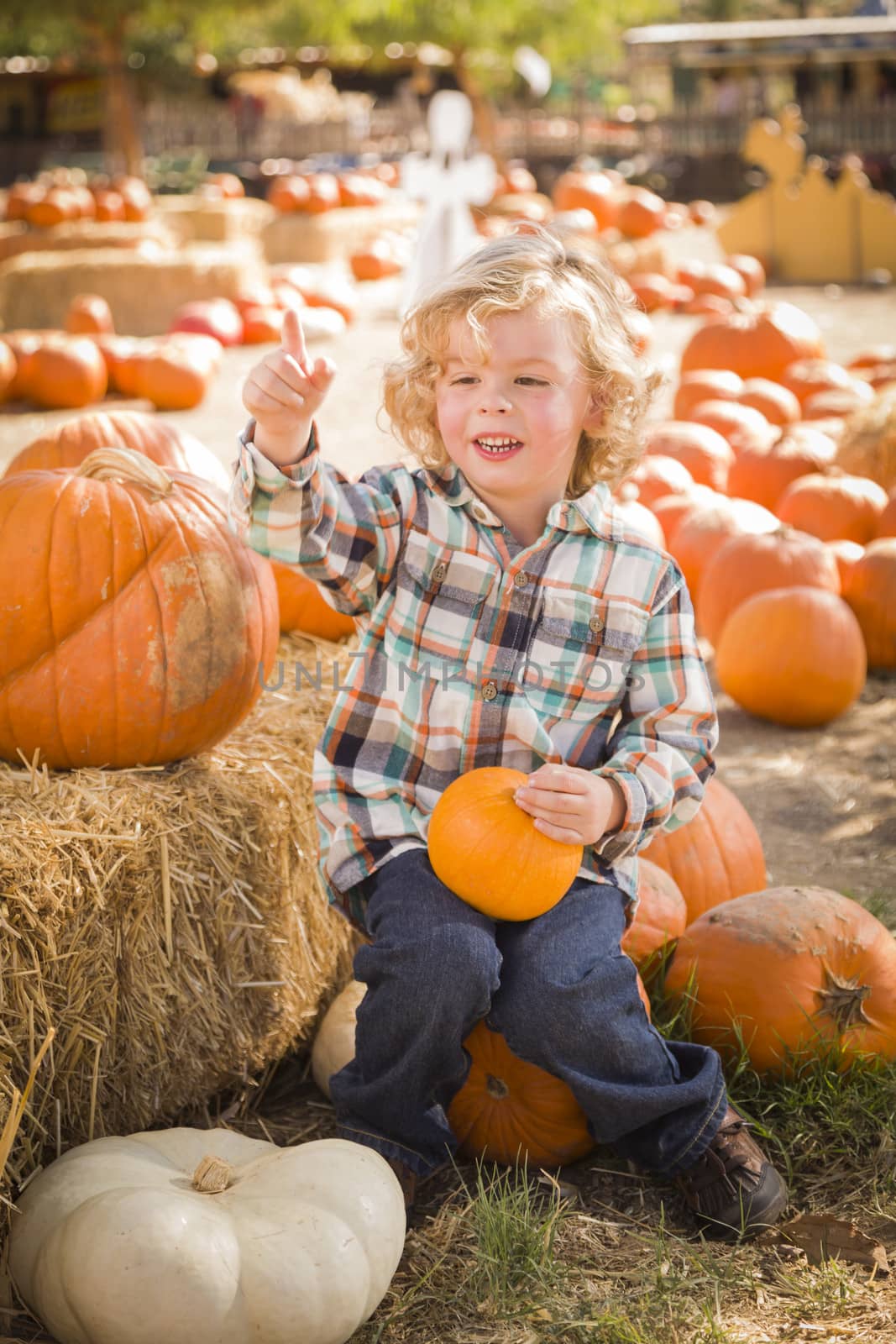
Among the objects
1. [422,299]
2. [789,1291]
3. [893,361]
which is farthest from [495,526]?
[893,361]

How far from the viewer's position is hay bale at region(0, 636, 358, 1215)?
2268 mm

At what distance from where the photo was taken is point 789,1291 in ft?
7.16

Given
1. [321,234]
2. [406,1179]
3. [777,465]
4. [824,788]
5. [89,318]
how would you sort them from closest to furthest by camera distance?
1. [406,1179]
2. [824,788]
3. [777,465]
4. [89,318]
5. [321,234]

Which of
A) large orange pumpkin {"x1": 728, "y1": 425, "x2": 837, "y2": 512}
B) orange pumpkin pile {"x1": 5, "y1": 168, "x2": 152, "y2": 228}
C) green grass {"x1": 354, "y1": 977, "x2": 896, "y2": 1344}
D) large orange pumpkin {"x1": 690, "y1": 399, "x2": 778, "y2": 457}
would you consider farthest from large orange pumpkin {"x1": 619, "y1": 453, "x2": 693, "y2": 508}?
orange pumpkin pile {"x1": 5, "y1": 168, "x2": 152, "y2": 228}

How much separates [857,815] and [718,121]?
2491cm

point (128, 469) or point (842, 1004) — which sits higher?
point (128, 469)

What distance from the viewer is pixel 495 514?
2555 millimetres

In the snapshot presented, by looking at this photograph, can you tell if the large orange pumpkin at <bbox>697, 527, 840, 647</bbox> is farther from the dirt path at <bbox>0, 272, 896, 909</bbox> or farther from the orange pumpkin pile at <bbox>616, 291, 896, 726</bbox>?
the dirt path at <bbox>0, 272, 896, 909</bbox>

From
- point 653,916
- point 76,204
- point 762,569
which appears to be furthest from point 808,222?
point 653,916

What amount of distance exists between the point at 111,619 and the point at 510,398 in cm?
92

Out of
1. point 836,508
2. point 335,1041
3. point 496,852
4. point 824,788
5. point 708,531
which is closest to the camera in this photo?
point 496,852

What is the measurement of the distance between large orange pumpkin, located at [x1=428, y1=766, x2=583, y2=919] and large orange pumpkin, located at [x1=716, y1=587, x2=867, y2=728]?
2.49m

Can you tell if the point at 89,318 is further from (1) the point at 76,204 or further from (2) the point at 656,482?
(2) the point at 656,482

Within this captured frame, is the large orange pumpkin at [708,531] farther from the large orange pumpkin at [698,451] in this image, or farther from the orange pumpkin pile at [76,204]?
the orange pumpkin pile at [76,204]
